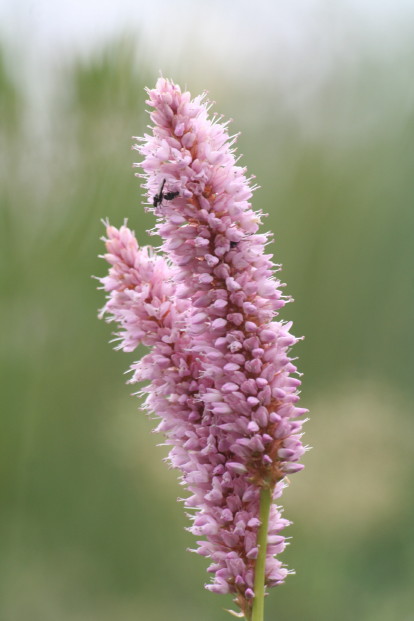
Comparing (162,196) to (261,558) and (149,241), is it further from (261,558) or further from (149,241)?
(149,241)

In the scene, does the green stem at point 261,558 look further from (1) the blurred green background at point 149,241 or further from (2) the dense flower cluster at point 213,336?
(1) the blurred green background at point 149,241

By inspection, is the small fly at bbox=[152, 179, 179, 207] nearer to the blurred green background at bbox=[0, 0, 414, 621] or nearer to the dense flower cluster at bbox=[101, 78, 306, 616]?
the dense flower cluster at bbox=[101, 78, 306, 616]

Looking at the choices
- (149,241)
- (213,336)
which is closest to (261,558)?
(213,336)

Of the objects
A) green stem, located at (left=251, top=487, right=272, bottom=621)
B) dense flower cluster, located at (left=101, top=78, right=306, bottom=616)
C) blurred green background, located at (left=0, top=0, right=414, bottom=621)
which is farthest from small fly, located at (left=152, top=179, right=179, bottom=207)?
blurred green background, located at (left=0, top=0, right=414, bottom=621)

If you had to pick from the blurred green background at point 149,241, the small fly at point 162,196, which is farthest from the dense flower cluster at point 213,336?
the blurred green background at point 149,241

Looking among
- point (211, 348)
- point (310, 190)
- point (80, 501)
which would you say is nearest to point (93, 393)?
point (80, 501)

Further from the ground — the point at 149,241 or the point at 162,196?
the point at 149,241

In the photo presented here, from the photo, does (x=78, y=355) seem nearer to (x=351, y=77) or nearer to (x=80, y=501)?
(x=80, y=501)
